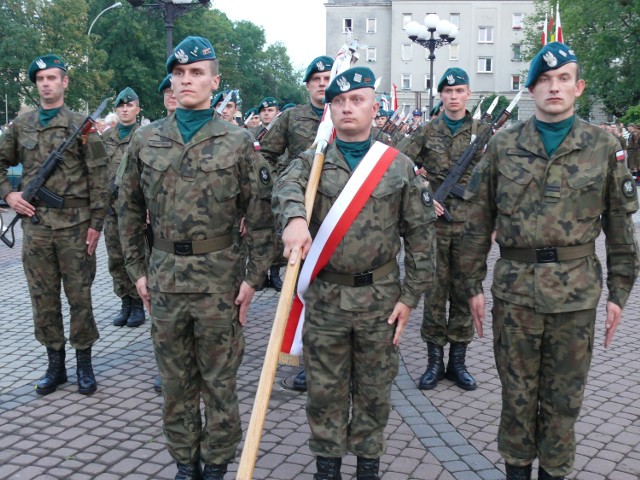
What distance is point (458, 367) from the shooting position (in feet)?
19.1

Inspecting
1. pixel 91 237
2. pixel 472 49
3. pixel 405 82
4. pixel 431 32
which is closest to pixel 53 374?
pixel 91 237

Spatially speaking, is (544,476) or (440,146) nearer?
(544,476)

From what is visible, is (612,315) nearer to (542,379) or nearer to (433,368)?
(542,379)

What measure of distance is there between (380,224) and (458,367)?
7.87ft

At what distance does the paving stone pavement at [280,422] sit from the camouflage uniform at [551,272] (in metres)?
0.60

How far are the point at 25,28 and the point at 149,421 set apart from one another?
91.8 ft

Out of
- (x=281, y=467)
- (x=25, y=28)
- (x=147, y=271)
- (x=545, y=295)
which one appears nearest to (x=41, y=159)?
(x=147, y=271)

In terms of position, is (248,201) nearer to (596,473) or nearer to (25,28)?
(596,473)

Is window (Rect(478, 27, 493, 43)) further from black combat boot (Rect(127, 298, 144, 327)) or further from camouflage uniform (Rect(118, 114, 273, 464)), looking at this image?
camouflage uniform (Rect(118, 114, 273, 464))

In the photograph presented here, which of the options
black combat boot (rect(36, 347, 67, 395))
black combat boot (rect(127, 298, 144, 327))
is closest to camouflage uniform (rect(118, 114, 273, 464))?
black combat boot (rect(36, 347, 67, 395))

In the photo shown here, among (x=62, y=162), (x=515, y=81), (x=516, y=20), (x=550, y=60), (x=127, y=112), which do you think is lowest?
(x=62, y=162)

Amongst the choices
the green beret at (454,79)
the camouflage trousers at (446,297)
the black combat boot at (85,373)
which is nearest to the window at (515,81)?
the green beret at (454,79)

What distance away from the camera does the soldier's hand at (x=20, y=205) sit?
5418mm

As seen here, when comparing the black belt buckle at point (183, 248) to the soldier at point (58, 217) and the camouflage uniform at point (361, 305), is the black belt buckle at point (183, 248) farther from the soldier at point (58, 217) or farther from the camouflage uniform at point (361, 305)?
the soldier at point (58, 217)
